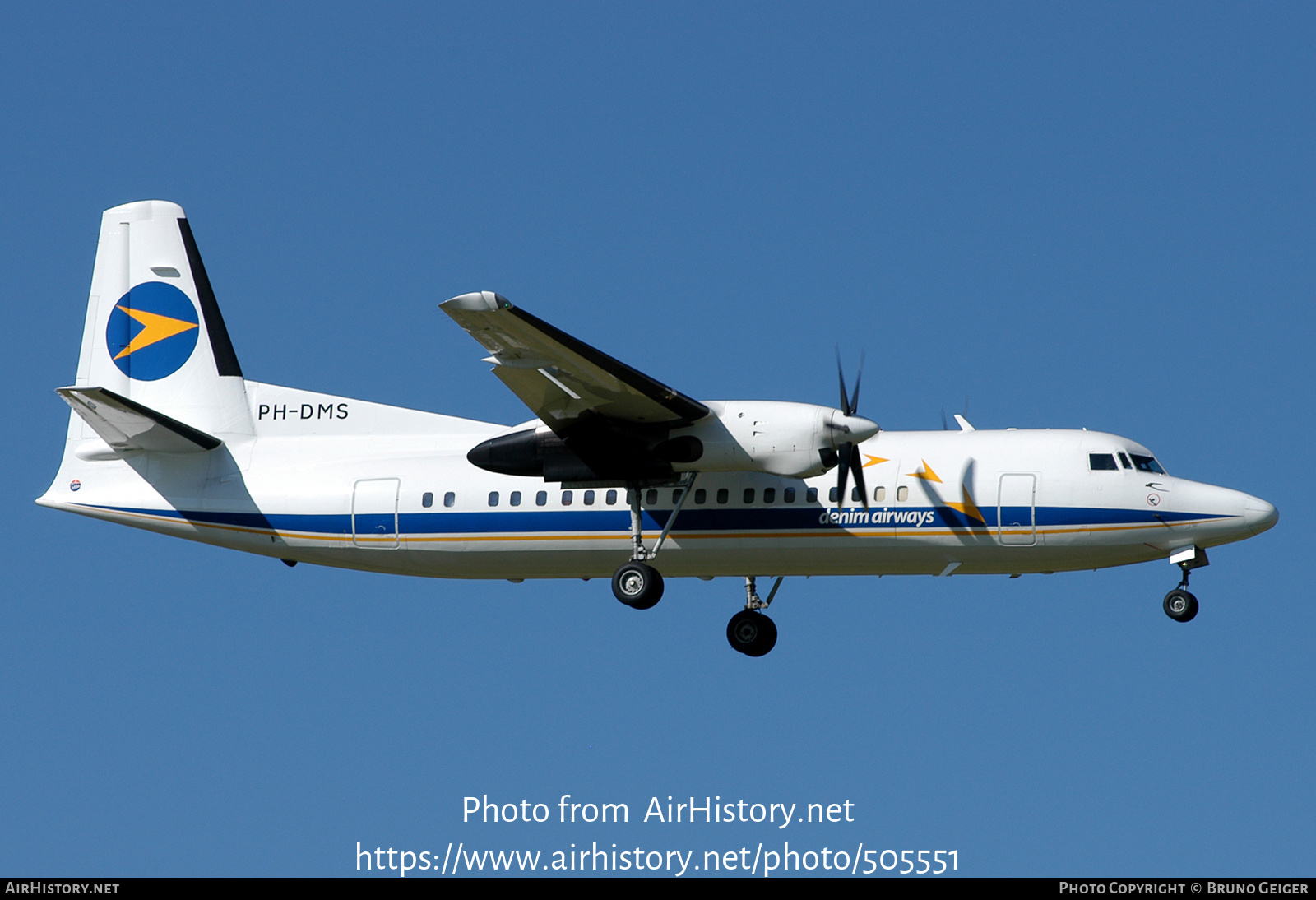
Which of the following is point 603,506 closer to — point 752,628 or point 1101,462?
point 752,628

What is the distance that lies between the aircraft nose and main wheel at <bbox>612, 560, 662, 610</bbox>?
298 inches

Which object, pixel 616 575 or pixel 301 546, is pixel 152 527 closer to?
pixel 301 546

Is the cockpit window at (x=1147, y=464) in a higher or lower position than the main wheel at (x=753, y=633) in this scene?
higher

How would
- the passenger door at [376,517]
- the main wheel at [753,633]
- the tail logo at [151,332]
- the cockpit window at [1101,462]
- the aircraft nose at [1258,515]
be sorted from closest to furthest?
the aircraft nose at [1258,515] → the cockpit window at [1101,462] → the passenger door at [376,517] → the main wheel at [753,633] → the tail logo at [151,332]

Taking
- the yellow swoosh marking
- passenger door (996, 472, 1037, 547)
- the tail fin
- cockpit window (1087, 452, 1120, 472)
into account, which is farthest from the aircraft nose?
the tail fin

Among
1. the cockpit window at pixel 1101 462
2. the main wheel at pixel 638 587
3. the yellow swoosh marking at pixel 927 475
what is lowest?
the main wheel at pixel 638 587

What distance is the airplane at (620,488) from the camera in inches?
833

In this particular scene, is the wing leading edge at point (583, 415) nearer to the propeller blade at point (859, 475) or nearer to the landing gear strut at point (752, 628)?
the propeller blade at point (859, 475)

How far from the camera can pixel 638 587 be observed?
21578mm

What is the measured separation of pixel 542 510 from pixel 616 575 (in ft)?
5.25

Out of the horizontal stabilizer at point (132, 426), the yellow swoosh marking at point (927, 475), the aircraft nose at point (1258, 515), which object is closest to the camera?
the aircraft nose at point (1258, 515)

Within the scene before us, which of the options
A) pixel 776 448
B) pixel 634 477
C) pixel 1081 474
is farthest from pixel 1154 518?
pixel 634 477

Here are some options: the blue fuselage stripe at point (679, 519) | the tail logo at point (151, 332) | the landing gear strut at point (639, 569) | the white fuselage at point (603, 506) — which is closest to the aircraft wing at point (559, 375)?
the landing gear strut at point (639, 569)

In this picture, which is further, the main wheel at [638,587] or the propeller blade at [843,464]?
the main wheel at [638,587]
